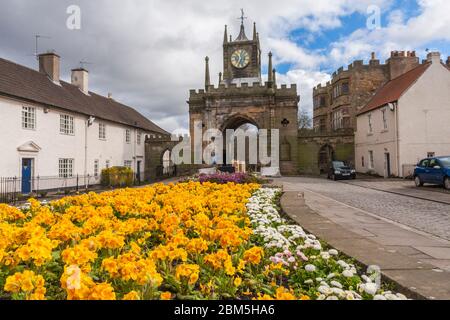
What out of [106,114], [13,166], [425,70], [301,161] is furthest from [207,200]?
[301,161]

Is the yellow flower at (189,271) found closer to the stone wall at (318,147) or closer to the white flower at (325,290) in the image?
the white flower at (325,290)

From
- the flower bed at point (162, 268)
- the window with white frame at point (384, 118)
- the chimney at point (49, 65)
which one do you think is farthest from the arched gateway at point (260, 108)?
the flower bed at point (162, 268)

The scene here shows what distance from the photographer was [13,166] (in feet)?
68.6

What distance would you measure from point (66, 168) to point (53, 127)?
11.8ft

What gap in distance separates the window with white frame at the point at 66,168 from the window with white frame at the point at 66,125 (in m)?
2.21

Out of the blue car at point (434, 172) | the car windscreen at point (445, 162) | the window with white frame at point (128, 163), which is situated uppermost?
the window with white frame at point (128, 163)

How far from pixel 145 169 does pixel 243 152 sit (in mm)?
14376

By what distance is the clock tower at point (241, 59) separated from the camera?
148 ft

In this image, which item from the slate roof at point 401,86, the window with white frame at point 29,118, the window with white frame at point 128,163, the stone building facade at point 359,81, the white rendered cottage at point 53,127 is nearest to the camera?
the white rendered cottage at point 53,127

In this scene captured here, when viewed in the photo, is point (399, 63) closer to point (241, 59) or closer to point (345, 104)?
point (345, 104)

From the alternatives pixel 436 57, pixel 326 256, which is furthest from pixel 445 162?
pixel 326 256

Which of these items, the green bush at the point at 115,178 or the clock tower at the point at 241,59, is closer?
the green bush at the point at 115,178

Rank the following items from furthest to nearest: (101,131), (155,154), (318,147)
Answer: (155,154)
(318,147)
(101,131)

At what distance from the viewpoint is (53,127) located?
2445cm
